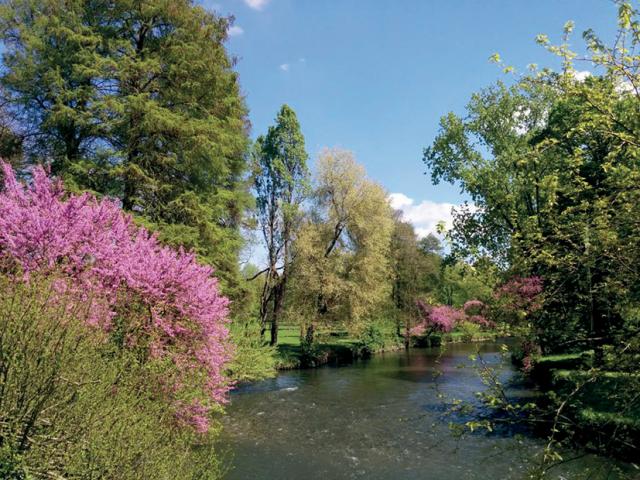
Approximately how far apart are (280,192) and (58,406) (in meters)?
26.6

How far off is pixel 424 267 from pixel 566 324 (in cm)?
3914

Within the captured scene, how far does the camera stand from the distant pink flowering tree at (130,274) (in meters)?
9.14

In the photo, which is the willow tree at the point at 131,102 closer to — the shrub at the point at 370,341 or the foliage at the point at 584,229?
the foliage at the point at 584,229

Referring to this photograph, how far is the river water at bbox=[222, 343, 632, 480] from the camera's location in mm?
10602

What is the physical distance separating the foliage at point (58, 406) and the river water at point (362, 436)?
363 cm

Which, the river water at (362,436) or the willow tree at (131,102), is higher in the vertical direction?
the willow tree at (131,102)

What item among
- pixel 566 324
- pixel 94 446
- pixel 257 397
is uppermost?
pixel 566 324

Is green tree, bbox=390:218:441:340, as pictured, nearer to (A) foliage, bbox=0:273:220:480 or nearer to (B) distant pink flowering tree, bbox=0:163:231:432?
(B) distant pink flowering tree, bbox=0:163:231:432

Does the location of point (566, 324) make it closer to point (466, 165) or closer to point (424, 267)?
point (466, 165)

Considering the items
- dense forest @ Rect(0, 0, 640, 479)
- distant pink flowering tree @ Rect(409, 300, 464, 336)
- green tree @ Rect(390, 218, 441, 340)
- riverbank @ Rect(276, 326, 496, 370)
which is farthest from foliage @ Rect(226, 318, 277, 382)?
distant pink flowering tree @ Rect(409, 300, 464, 336)

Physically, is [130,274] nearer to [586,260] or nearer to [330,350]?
[586,260]

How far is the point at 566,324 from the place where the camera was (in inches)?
171

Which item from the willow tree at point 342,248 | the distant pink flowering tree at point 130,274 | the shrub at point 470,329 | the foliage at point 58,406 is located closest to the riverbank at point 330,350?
the willow tree at point 342,248

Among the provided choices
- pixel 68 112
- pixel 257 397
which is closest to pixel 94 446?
pixel 68 112
